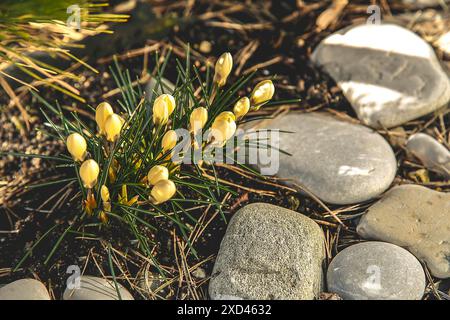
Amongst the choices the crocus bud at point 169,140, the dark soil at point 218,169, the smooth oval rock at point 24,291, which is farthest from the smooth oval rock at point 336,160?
the smooth oval rock at point 24,291

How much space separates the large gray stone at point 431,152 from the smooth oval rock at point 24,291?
1.18 meters

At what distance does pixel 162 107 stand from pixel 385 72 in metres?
1.00

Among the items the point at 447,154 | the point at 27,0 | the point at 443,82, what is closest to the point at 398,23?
the point at 443,82

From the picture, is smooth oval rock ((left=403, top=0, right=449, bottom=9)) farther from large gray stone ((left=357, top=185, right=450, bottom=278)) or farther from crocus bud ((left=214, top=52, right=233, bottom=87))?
crocus bud ((left=214, top=52, right=233, bottom=87))

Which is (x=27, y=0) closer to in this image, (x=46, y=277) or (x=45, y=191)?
(x=45, y=191)

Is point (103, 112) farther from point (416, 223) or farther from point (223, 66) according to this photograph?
point (416, 223)

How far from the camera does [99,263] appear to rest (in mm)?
1720

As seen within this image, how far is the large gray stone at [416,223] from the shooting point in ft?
5.72

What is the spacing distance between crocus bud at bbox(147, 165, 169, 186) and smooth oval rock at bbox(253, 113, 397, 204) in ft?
1.59

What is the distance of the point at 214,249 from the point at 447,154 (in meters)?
0.79

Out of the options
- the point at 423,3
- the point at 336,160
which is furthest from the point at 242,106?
the point at 423,3

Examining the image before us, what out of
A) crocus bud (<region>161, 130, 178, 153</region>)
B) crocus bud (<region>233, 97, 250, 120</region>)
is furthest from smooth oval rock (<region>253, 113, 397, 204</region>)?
crocus bud (<region>161, 130, 178, 153</region>)

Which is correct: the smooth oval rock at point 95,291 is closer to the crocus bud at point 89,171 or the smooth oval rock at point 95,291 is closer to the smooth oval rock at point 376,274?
the crocus bud at point 89,171

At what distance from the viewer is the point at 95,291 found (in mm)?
1622
